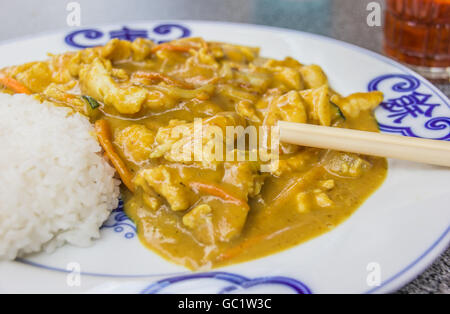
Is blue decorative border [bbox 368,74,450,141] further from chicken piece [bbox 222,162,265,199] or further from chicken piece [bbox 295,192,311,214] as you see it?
chicken piece [bbox 222,162,265,199]

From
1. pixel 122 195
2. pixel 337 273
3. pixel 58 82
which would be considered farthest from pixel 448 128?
pixel 58 82

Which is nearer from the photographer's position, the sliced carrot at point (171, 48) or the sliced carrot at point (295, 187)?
the sliced carrot at point (295, 187)

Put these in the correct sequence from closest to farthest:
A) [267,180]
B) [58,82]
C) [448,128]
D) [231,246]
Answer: [231,246] < [267,180] < [448,128] < [58,82]

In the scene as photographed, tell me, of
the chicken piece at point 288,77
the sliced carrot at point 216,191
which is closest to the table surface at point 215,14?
the chicken piece at point 288,77

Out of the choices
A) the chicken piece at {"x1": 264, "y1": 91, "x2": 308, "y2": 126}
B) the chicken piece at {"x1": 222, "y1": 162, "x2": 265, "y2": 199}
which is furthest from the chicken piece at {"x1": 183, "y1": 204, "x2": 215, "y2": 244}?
the chicken piece at {"x1": 264, "y1": 91, "x2": 308, "y2": 126}

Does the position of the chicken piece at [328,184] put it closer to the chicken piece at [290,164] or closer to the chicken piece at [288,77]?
the chicken piece at [290,164]

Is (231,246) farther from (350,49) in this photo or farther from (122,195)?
(350,49)

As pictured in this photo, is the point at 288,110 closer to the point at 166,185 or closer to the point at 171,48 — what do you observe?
the point at 166,185
